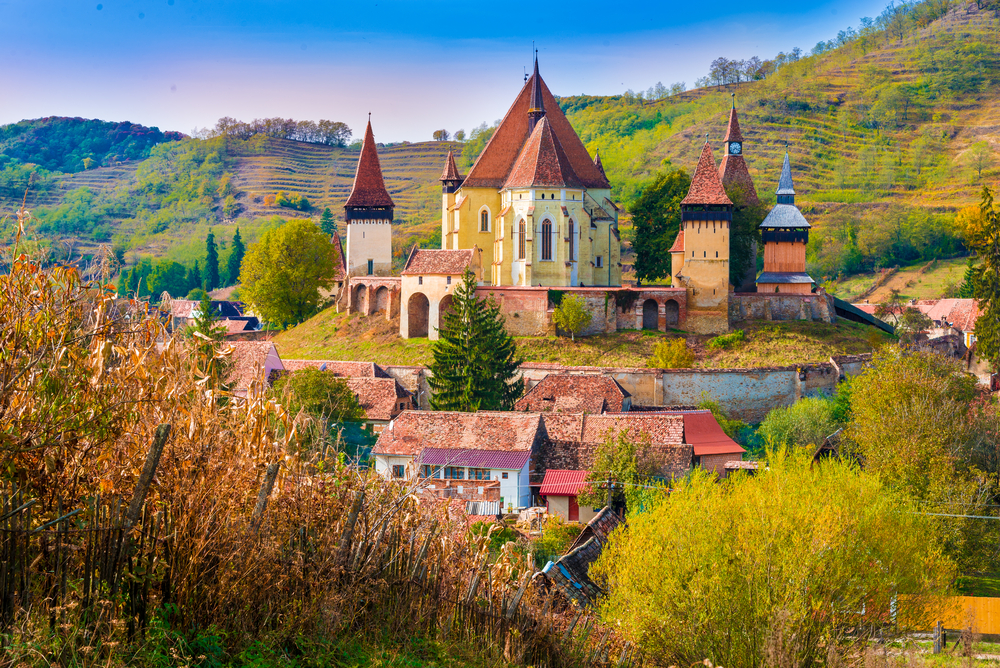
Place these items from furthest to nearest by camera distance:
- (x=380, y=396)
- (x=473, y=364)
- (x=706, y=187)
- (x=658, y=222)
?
(x=658, y=222) < (x=706, y=187) < (x=473, y=364) < (x=380, y=396)

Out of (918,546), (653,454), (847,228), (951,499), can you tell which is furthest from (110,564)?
(847,228)

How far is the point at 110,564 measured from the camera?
6652mm

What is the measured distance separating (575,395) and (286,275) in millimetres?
23397

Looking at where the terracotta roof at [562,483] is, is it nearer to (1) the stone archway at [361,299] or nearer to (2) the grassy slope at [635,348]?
(2) the grassy slope at [635,348]

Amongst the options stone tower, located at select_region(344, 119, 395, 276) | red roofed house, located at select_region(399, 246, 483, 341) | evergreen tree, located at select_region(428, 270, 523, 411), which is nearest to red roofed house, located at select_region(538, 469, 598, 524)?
evergreen tree, located at select_region(428, 270, 523, 411)

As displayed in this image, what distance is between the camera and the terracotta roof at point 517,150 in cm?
4959

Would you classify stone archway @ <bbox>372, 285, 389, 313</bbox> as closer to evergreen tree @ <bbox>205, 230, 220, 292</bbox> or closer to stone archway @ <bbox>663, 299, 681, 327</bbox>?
stone archway @ <bbox>663, 299, 681, 327</bbox>

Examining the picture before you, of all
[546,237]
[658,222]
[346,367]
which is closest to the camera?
[346,367]

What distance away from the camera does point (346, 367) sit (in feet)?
130

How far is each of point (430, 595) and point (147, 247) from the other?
115086mm

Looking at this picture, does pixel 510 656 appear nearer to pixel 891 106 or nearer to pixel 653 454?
pixel 653 454

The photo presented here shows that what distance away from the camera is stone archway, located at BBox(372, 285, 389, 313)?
48.2 metres

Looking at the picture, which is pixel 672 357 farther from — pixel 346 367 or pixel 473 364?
pixel 346 367

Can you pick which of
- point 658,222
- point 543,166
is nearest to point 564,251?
point 543,166
